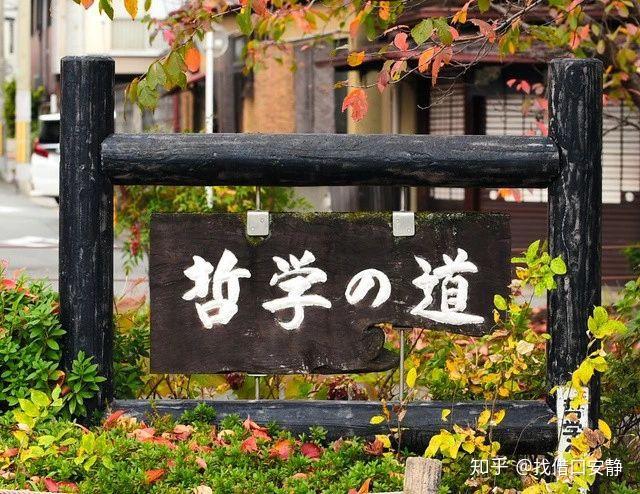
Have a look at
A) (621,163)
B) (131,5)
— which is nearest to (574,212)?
(131,5)

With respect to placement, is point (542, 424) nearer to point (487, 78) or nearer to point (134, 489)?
point (134, 489)

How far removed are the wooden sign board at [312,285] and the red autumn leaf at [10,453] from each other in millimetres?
741

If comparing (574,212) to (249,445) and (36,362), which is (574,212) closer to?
(249,445)

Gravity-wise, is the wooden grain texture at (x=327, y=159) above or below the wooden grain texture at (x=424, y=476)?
above

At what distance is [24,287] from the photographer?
18.8 ft

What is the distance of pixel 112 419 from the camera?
528 cm

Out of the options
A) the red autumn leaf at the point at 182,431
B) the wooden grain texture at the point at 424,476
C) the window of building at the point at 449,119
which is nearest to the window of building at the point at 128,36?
the window of building at the point at 449,119

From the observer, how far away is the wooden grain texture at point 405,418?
5301mm

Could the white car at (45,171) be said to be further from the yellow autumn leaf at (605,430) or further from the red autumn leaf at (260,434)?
the yellow autumn leaf at (605,430)

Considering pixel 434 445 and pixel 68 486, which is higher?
pixel 434 445

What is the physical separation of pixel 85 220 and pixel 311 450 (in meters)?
1.28

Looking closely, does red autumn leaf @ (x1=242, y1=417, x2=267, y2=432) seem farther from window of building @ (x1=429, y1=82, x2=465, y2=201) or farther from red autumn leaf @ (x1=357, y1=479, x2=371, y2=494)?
window of building @ (x1=429, y1=82, x2=465, y2=201)

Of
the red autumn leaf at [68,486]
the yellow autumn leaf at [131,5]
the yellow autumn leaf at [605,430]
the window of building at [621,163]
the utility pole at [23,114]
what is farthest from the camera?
the utility pole at [23,114]

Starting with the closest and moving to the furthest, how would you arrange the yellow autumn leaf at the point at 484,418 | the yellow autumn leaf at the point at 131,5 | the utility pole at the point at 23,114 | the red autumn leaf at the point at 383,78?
the yellow autumn leaf at the point at 484,418 → the yellow autumn leaf at the point at 131,5 → the red autumn leaf at the point at 383,78 → the utility pole at the point at 23,114
